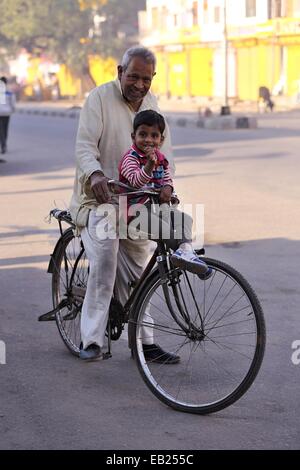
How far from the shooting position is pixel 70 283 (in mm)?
5477

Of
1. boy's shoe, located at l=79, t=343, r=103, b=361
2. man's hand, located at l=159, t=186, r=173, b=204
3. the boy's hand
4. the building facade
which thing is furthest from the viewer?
the building facade

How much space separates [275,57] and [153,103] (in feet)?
137

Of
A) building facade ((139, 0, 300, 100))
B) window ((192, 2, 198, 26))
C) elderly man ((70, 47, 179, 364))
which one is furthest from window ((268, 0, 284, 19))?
elderly man ((70, 47, 179, 364))

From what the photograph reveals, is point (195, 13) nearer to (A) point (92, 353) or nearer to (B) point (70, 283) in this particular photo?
(B) point (70, 283)

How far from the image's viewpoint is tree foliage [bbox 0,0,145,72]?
193ft

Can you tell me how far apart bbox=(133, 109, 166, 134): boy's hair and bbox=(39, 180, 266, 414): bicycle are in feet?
0.99

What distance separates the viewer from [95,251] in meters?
4.87

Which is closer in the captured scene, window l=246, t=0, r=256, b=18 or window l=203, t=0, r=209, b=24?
window l=246, t=0, r=256, b=18

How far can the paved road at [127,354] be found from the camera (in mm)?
4102

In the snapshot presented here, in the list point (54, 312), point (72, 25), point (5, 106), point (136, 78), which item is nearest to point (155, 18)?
point (72, 25)

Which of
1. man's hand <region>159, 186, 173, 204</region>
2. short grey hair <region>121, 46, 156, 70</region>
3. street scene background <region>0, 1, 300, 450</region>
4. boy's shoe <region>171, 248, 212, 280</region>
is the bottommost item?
street scene background <region>0, 1, 300, 450</region>

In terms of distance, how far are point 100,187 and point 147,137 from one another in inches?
13.1

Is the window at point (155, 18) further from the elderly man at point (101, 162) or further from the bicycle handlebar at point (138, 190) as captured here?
the bicycle handlebar at point (138, 190)

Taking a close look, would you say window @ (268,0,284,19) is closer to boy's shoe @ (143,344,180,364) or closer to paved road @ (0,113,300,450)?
paved road @ (0,113,300,450)
